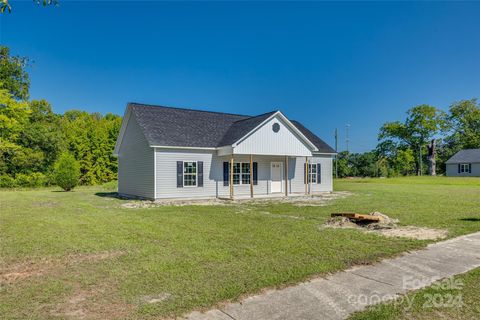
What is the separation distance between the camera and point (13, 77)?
1257 inches

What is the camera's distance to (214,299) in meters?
3.79

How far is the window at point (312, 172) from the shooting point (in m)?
21.9

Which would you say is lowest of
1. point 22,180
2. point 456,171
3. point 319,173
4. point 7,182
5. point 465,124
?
point 7,182

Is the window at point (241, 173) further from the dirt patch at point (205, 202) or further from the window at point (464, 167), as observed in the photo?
the window at point (464, 167)

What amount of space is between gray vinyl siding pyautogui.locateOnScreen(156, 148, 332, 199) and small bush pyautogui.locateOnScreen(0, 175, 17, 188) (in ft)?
66.4

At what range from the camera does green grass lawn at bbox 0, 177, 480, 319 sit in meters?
3.77

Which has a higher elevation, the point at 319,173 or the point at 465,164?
the point at 465,164

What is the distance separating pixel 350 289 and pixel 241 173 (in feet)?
49.4

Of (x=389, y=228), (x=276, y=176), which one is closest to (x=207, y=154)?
(x=276, y=176)

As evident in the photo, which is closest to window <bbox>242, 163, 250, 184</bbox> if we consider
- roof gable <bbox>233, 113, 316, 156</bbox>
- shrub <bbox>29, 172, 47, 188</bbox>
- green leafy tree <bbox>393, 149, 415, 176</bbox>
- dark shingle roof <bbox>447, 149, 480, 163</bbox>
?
roof gable <bbox>233, 113, 316, 156</bbox>

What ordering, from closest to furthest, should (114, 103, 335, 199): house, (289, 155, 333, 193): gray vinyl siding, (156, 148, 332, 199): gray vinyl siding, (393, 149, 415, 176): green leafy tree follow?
(156, 148, 332, 199): gray vinyl siding → (114, 103, 335, 199): house → (289, 155, 333, 193): gray vinyl siding → (393, 149, 415, 176): green leafy tree

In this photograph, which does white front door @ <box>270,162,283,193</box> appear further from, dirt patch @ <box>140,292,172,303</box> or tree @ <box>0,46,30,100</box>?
tree @ <box>0,46,30,100</box>

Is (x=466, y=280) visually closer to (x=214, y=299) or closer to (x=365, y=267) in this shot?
(x=365, y=267)

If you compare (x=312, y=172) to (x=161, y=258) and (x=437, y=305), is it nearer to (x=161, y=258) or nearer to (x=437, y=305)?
(x=161, y=258)
